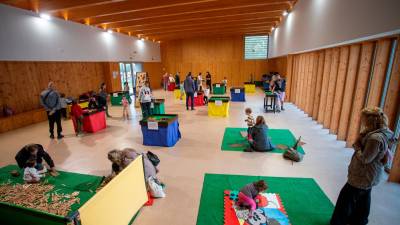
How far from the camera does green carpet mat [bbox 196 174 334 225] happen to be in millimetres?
2938

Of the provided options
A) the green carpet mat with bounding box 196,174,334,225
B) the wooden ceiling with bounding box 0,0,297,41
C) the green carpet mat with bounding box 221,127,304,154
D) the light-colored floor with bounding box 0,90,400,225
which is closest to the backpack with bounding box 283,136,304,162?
the light-colored floor with bounding box 0,90,400,225

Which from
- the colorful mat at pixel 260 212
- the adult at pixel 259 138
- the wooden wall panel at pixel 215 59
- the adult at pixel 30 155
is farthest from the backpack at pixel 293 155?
the wooden wall panel at pixel 215 59

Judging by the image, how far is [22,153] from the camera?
3.93m

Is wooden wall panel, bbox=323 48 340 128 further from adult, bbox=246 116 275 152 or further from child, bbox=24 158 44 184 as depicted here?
child, bbox=24 158 44 184

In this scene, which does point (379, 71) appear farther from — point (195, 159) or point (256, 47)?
point (256, 47)

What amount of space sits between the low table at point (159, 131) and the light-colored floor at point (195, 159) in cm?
22

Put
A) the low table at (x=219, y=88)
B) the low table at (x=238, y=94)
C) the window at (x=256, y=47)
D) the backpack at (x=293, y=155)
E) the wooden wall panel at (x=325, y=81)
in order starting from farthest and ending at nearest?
the window at (x=256, y=47), the low table at (x=219, y=88), the low table at (x=238, y=94), the wooden wall panel at (x=325, y=81), the backpack at (x=293, y=155)

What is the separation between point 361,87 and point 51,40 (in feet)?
38.1

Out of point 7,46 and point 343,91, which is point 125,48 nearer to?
point 7,46

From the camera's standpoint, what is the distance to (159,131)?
552cm

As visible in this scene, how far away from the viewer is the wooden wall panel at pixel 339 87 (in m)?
5.43

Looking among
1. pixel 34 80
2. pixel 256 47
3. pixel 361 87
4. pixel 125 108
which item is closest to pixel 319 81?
pixel 361 87

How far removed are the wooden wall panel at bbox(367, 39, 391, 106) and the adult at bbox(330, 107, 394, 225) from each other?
8.98 feet

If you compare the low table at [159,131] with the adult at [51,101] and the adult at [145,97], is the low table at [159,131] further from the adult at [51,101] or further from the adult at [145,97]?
the adult at [51,101]
